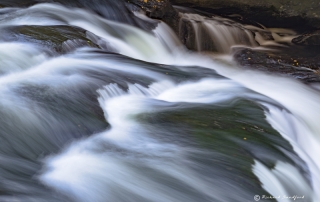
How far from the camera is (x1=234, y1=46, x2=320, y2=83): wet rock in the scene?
6060 millimetres

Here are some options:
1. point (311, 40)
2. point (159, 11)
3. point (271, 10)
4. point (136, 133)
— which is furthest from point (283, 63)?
point (136, 133)

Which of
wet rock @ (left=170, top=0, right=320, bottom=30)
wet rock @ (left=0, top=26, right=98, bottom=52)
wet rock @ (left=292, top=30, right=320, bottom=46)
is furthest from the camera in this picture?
wet rock @ (left=170, top=0, right=320, bottom=30)

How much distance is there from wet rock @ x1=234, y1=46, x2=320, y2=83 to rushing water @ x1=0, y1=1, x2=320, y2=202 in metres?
1.14

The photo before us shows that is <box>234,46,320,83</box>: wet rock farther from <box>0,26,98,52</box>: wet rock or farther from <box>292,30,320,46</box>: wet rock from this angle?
<box>0,26,98,52</box>: wet rock

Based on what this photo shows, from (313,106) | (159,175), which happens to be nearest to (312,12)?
(313,106)

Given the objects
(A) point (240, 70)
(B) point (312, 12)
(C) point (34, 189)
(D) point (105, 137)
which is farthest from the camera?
(B) point (312, 12)

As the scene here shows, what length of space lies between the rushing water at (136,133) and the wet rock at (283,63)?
1.14 meters

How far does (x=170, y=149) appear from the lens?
3.14 metres

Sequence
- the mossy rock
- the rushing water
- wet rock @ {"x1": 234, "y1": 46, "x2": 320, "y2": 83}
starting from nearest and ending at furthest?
the rushing water, the mossy rock, wet rock @ {"x1": 234, "y1": 46, "x2": 320, "y2": 83}

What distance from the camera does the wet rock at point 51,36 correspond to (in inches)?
181

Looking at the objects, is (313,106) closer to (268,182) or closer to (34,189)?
(268,182)

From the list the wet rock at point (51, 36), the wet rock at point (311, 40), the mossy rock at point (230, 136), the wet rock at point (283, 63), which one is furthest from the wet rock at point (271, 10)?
the mossy rock at point (230, 136)

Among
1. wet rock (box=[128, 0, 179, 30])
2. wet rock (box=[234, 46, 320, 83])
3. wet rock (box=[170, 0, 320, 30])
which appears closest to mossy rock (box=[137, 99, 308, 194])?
wet rock (box=[234, 46, 320, 83])

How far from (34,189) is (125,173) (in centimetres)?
62
